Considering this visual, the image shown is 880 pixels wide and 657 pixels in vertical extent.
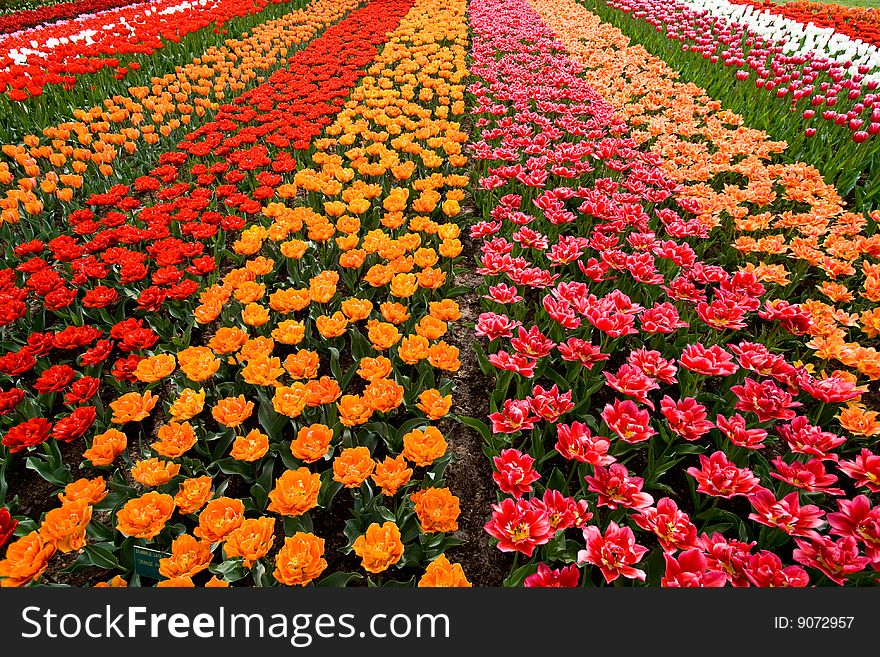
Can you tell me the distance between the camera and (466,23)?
13.2 m

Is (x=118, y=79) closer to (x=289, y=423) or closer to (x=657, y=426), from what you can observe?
(x=289, y=423)

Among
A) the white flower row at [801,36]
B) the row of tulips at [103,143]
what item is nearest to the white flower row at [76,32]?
the row of tulips at [103,143]

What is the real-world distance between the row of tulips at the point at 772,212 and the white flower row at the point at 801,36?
9.66 feet

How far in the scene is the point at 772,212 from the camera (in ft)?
16.6

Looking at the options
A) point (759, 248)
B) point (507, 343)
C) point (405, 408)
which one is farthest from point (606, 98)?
point (405, 408)

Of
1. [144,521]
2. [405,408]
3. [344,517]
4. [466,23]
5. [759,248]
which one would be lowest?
[344,517]

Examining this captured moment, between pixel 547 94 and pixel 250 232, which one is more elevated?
pixel 547 94

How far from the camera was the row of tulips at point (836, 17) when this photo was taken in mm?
10370

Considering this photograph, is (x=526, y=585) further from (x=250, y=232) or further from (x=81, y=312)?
(x=81, y=312)

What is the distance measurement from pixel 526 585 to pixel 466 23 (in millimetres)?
15063

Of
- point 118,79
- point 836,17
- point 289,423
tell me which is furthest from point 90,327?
point 836,17

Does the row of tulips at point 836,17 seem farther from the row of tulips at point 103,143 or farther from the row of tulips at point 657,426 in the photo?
the row of tulips at point 103,143

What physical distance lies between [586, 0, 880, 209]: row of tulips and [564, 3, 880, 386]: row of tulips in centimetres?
44

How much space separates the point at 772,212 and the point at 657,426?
3.77 meters
